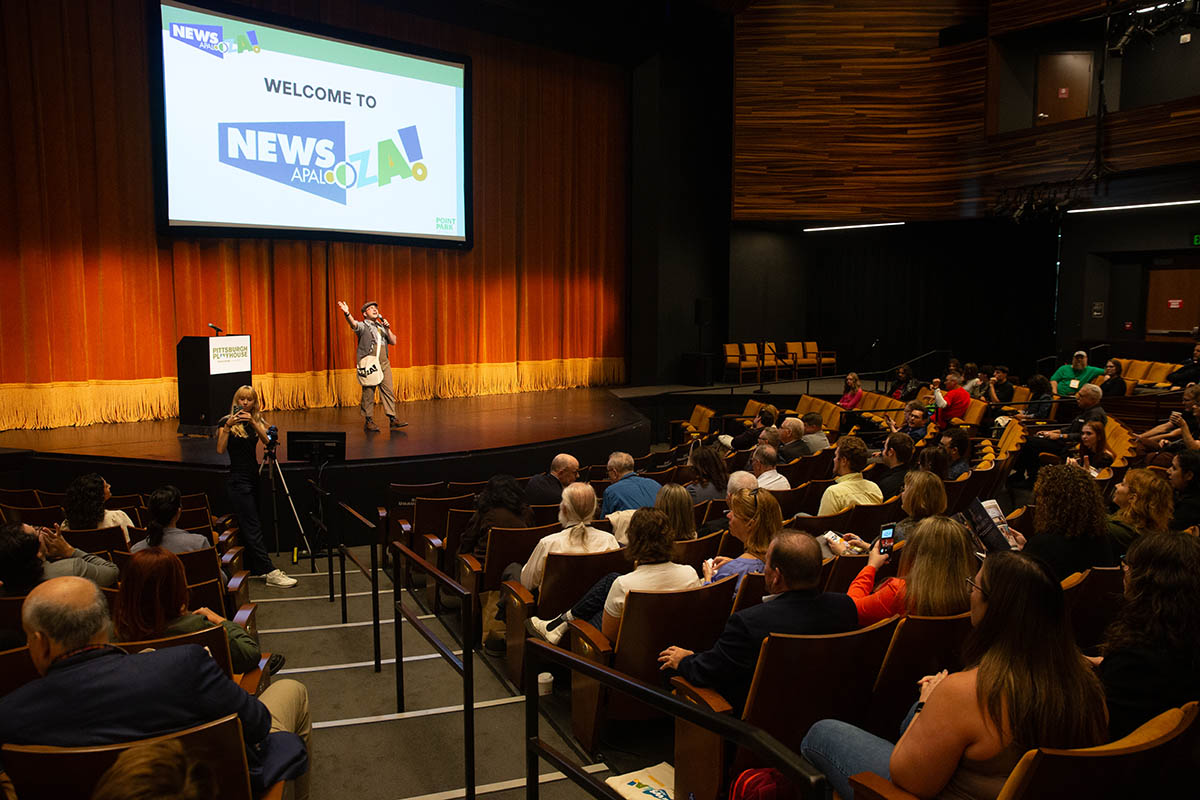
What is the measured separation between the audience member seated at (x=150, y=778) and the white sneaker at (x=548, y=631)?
214 cm

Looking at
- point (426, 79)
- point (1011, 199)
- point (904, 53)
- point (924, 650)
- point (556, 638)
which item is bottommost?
point (556, 638)

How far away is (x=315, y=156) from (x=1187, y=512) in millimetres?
10215

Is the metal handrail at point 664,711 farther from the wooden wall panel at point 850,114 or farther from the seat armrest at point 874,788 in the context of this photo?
the wooden wall panel at point 850,114

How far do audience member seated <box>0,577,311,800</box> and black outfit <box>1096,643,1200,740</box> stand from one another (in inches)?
87.1

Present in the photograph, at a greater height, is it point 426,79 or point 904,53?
point 904,53

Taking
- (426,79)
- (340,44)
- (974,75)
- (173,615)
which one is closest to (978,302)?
(974,75)

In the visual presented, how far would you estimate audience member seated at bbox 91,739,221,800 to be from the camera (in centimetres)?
122

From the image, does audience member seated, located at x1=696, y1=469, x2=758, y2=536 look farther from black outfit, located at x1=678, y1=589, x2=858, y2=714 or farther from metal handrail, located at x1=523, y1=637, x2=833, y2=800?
metal handrail, located at x1=523, y1=637, x2=833, y2=800

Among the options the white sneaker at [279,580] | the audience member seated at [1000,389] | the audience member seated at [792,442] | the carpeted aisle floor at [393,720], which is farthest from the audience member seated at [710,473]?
the audience member seated at [1000,389]

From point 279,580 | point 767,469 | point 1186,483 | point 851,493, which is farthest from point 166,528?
point 1186,483

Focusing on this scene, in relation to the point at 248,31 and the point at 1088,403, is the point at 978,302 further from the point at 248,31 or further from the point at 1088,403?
the point at 248,31

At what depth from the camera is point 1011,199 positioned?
1327 centimetres

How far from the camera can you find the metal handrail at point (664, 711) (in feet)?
4.77

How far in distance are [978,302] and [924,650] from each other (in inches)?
605
